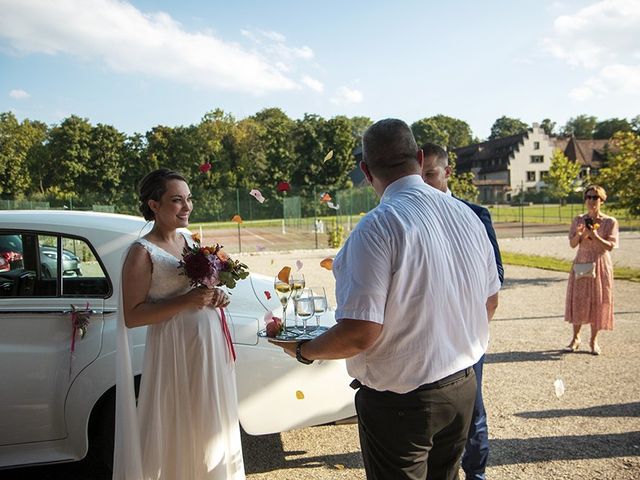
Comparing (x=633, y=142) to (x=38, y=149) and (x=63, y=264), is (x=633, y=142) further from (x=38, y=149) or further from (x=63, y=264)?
(x=38, y=149)

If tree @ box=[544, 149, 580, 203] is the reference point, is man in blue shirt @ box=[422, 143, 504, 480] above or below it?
below

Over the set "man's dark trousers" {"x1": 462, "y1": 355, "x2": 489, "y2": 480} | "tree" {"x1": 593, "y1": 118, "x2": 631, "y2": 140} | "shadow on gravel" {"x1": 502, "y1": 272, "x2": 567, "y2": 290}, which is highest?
"tree" {"x1": 593, "y1": 118, "x2": 631, "y2": 140}

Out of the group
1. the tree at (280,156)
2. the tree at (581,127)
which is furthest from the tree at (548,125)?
the tree at (280,156)

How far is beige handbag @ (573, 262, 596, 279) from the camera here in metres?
6.87

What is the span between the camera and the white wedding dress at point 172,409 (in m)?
2.99

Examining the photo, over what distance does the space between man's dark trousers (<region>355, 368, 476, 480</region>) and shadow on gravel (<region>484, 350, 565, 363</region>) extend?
4.87 metres

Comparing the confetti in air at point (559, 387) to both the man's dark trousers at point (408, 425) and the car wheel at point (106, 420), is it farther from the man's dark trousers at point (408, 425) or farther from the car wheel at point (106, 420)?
the car wheel at point (106, 420)

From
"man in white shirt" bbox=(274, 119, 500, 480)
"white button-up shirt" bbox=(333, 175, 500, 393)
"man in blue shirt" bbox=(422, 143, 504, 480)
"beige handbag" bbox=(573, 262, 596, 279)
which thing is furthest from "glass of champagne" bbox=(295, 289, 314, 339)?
"beige handbag" bbox=(573, 262, 596, 279)

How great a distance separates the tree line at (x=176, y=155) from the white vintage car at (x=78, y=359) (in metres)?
32.2

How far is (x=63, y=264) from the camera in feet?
11.9

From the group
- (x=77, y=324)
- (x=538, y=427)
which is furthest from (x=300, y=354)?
(x=538, y=427)

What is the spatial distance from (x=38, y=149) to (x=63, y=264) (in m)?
53.5

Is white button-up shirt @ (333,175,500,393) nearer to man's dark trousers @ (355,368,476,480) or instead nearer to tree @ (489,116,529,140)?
man's dark trousers @ (355,368,476,480)

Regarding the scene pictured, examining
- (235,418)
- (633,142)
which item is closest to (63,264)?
(235,418)
